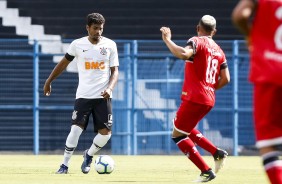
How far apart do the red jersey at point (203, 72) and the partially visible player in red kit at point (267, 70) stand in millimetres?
4417

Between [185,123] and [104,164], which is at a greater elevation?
[185,123]

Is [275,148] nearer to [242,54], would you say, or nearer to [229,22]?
[242,54]

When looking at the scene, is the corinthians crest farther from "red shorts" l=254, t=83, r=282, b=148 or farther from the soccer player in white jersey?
"red shorts" l=254, t=83, r=282, b=148

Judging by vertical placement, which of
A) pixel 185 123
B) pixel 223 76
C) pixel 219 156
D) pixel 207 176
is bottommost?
pixel 207 176

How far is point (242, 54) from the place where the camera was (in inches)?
854

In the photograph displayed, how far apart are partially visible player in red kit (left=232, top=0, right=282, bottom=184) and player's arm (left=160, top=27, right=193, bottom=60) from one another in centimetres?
304

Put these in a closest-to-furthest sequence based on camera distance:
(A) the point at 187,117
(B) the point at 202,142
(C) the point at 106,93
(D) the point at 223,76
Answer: (A) the point at 187,117, (D) the point at 223,76, (B) the point at 202,142, (C) the point at 106,93

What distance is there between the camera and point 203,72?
11.2m

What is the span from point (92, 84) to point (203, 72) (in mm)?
1921

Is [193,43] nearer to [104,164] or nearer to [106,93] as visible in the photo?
[106,93]

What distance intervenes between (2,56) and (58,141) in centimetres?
221

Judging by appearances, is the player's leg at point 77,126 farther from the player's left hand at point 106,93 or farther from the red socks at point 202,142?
the red socks at point 202,142

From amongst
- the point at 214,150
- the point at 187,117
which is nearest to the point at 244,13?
the point at 187,117

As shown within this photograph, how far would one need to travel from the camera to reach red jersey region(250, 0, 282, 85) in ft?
21.4
